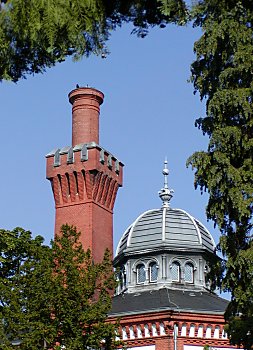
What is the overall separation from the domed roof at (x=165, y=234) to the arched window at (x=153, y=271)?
0.71 meters

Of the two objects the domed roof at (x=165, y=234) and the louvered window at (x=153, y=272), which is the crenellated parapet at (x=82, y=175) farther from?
the louvered window at (x=153, y=272)

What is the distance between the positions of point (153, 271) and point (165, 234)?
1951 millimetres

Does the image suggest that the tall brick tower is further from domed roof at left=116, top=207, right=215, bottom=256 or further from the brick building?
domed roof at left=116, top=207, right=215, bottom=256

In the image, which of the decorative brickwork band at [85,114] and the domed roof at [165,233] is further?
the decorative brickwork band at [85,114]

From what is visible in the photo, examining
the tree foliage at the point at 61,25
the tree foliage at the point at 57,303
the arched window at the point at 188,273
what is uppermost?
the arched window at the point at 188,273

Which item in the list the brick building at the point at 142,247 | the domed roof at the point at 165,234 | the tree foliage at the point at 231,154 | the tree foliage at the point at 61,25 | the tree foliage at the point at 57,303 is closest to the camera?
the tree foliage at the point at 61,25

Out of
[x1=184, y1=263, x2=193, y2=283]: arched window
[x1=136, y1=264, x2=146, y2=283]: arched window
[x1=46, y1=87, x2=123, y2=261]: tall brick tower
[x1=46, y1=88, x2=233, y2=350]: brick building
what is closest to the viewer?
[x1=46, y1=88, x2=233, y2=350]: brick building

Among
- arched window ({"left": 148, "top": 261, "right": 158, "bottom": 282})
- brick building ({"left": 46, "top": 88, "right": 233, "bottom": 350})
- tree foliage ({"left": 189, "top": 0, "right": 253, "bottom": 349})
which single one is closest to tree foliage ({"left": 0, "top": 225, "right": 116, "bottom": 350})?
tree foliage ({"left": 189, "top": 0, "right": 253, "bottom": 349})

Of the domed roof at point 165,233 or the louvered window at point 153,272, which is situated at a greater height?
the domed roof at point 165,233

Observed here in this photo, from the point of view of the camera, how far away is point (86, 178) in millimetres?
44156

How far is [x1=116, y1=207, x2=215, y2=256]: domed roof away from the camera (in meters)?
40.2

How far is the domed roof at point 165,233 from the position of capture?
132ft

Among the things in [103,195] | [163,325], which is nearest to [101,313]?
[163,325]

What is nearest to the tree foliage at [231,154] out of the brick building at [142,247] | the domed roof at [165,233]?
the brick building at [142,247]
